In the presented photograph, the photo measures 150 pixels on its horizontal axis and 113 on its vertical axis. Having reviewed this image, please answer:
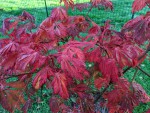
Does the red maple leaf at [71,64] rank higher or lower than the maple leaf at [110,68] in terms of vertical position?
higher

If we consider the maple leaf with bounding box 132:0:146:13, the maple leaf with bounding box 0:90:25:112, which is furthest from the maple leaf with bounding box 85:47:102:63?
the maple leaf with bounding box 0:90:25:112

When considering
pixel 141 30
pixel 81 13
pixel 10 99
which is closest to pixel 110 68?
pixel 141 30

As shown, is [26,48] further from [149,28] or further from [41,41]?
[149,28]

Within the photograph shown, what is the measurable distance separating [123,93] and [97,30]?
13.9 inches

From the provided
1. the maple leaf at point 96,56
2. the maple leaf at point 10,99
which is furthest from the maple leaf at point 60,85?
the maple leaf at point 10,99

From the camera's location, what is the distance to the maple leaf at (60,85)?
105cm

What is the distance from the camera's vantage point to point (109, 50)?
1174mm

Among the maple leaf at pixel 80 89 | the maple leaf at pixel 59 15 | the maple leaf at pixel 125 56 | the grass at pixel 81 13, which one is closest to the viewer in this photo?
the maple leaf at pixel 125 56

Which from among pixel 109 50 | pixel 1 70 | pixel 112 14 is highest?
pixel 109 50

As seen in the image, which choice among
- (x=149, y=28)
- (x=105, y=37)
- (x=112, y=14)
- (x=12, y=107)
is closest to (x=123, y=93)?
(x=105, y=37)

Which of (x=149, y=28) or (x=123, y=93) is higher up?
(x=149, y=28)

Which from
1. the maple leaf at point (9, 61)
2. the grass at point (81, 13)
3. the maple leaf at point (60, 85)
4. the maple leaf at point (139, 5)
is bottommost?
the grass at point (81, 13)

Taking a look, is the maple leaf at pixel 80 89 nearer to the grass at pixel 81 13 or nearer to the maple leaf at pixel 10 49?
the maple leaf at pixel 10 49

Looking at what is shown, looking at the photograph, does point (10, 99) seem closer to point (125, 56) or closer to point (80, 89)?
point (80, 89)
